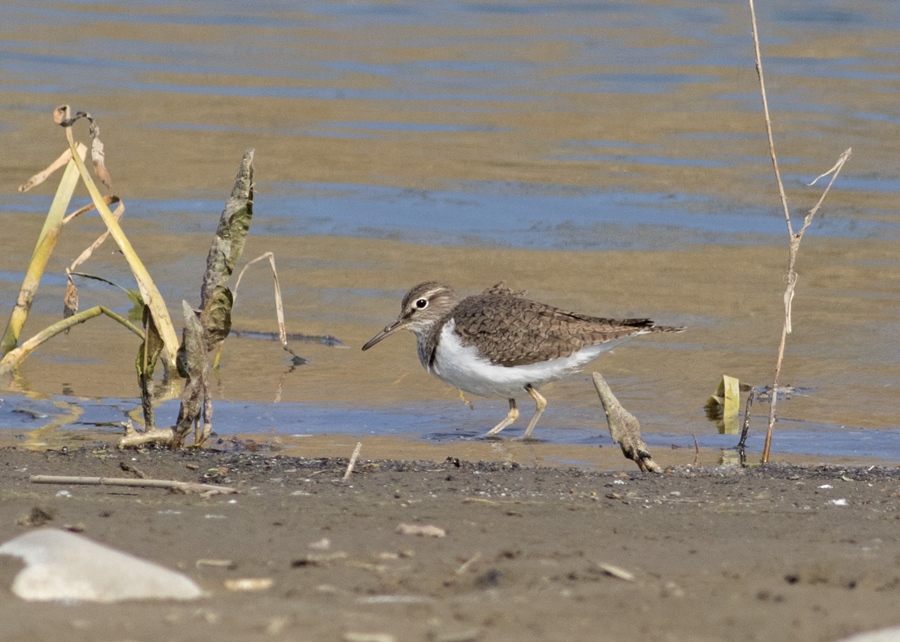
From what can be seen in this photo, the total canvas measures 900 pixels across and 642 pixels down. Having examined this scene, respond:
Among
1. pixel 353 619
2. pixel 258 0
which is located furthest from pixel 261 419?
pixel 258 0

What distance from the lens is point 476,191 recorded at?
14.0 metres

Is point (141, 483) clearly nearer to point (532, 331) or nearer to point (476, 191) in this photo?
point (532, 331)

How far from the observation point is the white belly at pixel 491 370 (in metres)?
8.17

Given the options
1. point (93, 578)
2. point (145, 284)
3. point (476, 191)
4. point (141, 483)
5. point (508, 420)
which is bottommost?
point (508, 420)

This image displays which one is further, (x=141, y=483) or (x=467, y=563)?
(x=141, y=483)

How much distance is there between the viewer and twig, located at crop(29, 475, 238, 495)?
5.13m

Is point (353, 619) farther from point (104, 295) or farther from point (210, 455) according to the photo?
point (104, 295)

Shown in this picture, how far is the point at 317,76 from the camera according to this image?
1906cm

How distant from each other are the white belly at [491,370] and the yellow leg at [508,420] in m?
0.06

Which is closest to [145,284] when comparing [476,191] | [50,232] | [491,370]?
[50,232]

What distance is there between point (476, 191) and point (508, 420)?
6096mm

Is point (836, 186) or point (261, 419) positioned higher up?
point (836, 186)

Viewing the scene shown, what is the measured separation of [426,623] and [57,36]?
19.5 m

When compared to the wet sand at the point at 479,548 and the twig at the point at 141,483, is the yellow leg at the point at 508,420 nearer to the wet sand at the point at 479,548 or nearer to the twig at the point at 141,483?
the wet sand at the point at 479,548
